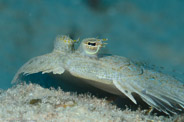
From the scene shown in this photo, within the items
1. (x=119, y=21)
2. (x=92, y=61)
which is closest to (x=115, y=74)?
(x=92, y=61)

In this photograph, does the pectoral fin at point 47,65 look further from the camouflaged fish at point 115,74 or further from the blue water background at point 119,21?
the blue water background at point 119,21

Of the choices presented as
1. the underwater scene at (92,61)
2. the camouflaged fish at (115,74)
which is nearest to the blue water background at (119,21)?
the underwater scene at (92,61)

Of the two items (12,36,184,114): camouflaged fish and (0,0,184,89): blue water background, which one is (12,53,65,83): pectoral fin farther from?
(0,0,184,89): blue water background

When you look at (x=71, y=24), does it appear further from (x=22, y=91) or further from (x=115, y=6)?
(x=22, y=91)

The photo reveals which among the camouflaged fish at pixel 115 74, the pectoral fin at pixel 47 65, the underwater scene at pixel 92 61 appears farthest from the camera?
the pectoral fin at pixel 47 65

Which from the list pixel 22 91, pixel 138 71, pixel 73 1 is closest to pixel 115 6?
pixel 73 1

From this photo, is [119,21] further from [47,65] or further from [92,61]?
[47,65]

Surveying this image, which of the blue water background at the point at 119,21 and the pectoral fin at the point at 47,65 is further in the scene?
the blue water background at the point at 119,21
